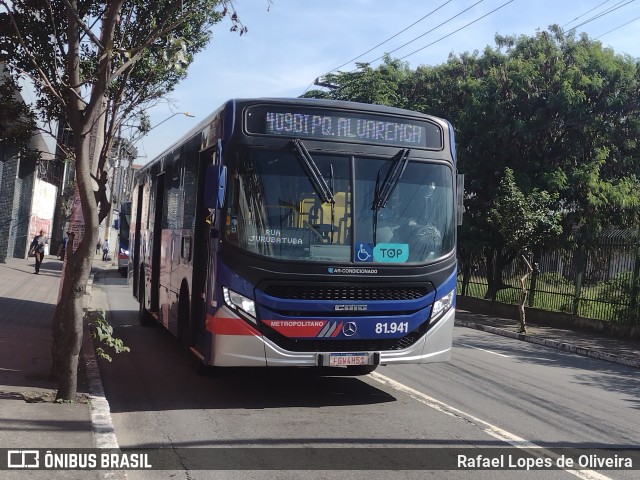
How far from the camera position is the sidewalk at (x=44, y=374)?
5.87 m

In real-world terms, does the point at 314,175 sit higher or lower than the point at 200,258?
higher

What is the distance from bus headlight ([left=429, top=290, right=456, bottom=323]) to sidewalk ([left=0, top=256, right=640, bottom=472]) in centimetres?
366

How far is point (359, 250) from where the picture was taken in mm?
7684

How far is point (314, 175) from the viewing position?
7.64 metres

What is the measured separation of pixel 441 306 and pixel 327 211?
178 centimetres

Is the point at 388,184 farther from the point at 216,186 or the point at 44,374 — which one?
the point at 44,374

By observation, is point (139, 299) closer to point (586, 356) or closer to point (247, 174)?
point (247, 174)

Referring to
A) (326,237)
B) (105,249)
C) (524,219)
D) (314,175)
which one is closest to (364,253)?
(326,237)

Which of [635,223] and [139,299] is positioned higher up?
[635,223]

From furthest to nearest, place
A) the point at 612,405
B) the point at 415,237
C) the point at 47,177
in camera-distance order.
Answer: the point at 47,177 < the point at 612,405 < the point at 415,237

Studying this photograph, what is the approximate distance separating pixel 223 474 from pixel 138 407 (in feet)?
8.33

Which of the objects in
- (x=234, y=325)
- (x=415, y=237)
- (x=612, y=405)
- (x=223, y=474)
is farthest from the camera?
(x=612, y=405)

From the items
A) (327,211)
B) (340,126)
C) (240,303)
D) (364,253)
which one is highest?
(340,126)

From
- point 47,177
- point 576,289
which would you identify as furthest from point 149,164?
point 47,177
